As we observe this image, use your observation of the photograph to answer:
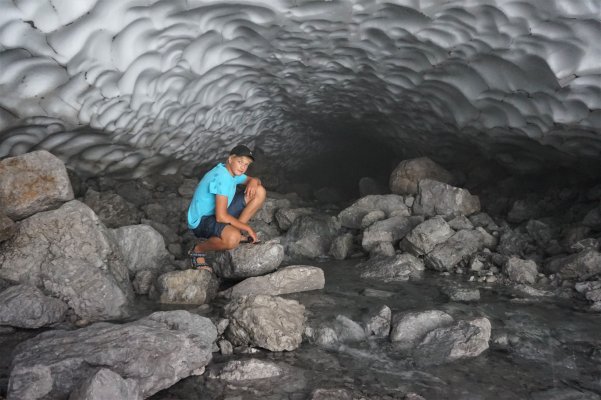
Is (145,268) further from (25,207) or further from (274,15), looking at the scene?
(274,15)

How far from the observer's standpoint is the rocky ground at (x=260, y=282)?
277 centimetres

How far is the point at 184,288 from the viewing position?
4.20 m

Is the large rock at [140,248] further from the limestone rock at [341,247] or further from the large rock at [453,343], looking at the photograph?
the large rock at [453,343]

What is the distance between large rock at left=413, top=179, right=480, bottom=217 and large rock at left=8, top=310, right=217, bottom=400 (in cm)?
401

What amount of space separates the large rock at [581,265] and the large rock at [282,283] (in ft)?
7.59

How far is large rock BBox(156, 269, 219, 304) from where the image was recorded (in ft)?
13.7

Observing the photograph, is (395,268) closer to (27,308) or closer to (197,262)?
(197,262)

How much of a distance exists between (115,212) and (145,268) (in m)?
1.18

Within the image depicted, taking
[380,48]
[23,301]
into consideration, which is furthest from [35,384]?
[380,48]


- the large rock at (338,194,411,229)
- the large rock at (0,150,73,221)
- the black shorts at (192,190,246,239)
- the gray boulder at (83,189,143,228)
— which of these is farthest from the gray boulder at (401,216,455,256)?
the large rock at (0,150,73,221)

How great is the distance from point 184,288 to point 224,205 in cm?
78

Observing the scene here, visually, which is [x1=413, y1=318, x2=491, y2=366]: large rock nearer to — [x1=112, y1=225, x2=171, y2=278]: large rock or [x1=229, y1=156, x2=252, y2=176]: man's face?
[x1=229, y1=156, x2=252, y2=176]: man's face

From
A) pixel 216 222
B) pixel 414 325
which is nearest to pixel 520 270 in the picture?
pixel 414 325

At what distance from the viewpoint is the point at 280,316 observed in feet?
11.3
